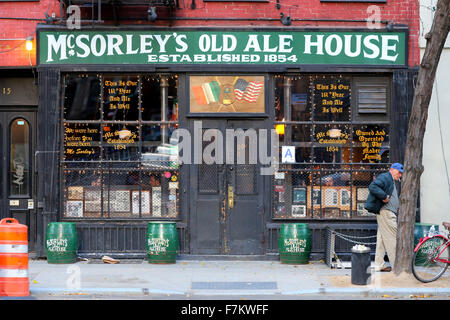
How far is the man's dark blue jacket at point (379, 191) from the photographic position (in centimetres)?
1176

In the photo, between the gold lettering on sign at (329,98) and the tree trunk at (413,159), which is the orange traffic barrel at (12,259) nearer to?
the tree trunk at (413,159)

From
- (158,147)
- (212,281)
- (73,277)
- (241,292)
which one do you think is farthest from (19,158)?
(241,292)

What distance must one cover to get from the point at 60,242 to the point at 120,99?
2.96 metres

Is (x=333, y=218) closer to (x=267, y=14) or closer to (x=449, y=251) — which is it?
(x=449, y=251)

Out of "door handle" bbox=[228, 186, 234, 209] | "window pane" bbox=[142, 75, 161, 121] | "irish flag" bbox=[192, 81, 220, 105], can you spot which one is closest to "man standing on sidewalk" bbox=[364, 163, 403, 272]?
"door handle" bbox=[228, 186, 234, 209]

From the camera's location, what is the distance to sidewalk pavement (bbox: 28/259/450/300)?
10180 mm

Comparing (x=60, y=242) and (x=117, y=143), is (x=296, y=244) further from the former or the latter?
(x=60, y=242)

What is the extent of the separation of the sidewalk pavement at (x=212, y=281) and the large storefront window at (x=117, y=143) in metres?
1.21

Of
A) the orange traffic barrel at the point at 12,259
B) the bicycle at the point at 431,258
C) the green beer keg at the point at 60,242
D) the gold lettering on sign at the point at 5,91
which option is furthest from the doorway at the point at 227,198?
the orange traffic barrel at the point at 12,259

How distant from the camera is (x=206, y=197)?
1315cm

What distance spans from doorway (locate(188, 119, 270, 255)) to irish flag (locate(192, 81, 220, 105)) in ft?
1.28

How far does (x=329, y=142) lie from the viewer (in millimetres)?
13164

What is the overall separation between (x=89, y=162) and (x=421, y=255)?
638 centimetres

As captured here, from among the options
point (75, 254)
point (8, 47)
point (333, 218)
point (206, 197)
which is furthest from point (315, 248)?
point (8, 47)
